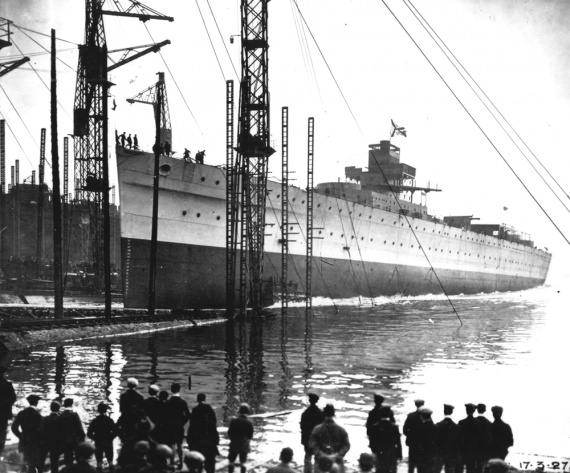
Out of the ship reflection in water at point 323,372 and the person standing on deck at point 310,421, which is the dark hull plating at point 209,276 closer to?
the ship reflection in water at point 323,372

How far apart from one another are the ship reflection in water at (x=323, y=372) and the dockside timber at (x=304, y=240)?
564 cm

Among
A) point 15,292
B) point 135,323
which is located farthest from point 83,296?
point 135,323

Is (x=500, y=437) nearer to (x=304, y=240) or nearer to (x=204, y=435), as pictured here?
(x=204, y=435)

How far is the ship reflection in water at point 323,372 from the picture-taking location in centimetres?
952

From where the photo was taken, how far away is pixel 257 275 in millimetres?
27094

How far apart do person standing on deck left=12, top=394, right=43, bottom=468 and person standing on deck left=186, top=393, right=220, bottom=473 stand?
5.15ft

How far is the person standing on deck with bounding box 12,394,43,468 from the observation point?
6.11 m

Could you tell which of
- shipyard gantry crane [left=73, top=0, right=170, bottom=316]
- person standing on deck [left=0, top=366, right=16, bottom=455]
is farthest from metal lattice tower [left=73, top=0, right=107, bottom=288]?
person standing on deck [left=0, top=366, right=16, bottom=455]

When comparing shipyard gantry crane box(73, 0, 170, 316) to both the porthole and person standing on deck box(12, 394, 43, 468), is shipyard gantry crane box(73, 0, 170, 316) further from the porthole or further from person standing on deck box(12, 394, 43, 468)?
person standing on deck box(12, 394, 43, 468)

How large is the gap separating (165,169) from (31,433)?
69.6 ft

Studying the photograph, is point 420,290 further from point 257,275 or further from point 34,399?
point 34,399

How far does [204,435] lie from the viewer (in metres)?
6.21

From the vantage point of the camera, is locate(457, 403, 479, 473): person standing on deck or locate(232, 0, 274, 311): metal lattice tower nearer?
locate(457, 403, 479, 473): person standing on deck

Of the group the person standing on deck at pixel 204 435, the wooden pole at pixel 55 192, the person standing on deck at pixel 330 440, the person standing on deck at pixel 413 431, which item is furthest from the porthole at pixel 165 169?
the person standing on deck at pixel 330 440
